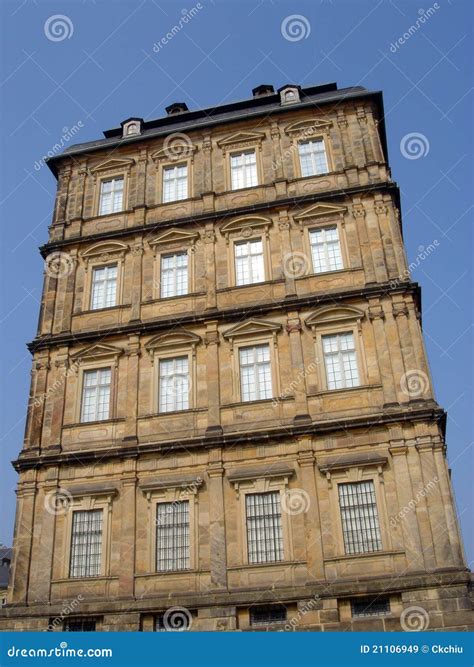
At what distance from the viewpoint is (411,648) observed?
14867mm

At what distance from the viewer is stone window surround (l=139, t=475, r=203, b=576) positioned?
20.1 m

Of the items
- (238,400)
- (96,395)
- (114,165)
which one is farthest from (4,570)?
(238,400)

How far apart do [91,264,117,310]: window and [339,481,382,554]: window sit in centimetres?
1145

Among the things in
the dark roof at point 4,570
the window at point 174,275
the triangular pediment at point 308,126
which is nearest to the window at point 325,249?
the window at point 174,275

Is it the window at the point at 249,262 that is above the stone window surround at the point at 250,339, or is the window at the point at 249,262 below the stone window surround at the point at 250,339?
above

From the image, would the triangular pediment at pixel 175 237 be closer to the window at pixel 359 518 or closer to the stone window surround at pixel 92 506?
the stone window surround at pixel 92 506

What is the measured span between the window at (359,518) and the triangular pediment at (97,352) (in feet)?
30.6

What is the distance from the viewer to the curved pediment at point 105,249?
2595 cm

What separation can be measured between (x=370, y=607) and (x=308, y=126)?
1842cm

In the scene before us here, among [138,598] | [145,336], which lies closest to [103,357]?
[145,336]

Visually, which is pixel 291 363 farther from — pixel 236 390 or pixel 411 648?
pixel 411 648

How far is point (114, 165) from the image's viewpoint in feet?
93.4

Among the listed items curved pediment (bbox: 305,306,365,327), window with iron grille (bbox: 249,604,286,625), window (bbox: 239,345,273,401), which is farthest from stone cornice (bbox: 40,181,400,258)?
window with iron grille (bbox: 249,604,286,625)

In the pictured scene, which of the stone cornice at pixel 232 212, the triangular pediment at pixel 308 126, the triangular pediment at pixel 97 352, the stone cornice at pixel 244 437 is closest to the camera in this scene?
the stone cornice at pixel 244 437
